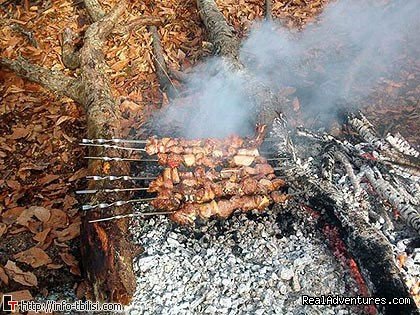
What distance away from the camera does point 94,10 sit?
6289 mm

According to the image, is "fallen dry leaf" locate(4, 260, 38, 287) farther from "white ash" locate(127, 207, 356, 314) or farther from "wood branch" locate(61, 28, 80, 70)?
"wood branch" locate(61, 28, 80, 70)

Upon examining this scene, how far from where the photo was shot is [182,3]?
6.94 meters

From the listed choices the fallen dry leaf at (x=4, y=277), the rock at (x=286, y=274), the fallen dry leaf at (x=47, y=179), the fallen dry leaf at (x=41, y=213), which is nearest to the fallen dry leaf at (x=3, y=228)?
the fallen dry leaf at (x=41, y=213)

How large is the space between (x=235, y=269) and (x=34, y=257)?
6.32 feet

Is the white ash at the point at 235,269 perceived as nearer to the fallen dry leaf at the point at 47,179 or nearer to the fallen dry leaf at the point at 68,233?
the fallen dry leaf at the point at 68,233

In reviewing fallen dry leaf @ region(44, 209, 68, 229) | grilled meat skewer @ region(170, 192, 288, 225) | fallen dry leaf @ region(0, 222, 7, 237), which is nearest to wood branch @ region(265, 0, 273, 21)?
grilled meat skewer @ region(170, 192, 288, 225)

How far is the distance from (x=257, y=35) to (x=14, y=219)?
4.25 m

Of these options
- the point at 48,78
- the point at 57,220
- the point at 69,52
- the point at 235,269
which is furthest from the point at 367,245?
the point at 69,52

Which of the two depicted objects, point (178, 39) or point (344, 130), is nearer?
point (344, 130)

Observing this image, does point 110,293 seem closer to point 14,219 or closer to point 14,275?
point 14,275

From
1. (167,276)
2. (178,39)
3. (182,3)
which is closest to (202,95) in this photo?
(178,39)

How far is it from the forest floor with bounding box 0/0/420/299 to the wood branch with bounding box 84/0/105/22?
345 mm

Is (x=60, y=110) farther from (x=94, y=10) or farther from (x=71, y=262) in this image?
(x=71, y=262)

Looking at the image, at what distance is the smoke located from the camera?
195 inches
